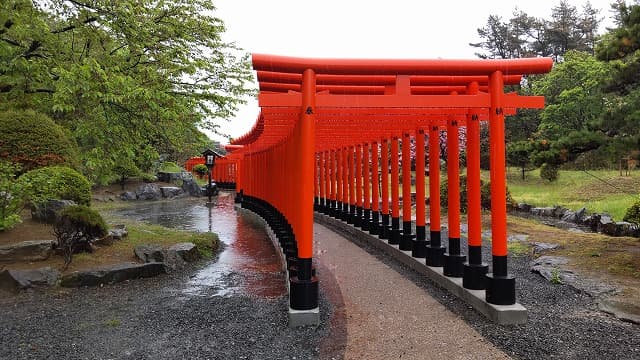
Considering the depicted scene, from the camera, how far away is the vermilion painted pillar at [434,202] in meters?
7.27

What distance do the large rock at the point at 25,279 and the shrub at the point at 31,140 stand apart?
3.86m

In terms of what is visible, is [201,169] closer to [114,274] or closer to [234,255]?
[234,255]

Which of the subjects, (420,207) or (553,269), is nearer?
(553,269)

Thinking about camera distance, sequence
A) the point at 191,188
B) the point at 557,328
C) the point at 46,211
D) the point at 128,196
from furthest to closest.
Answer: the point at 191,188 < the point at 128,196 < the point at 46,211 < the point at 557,328

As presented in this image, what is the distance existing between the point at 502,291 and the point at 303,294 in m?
2.40

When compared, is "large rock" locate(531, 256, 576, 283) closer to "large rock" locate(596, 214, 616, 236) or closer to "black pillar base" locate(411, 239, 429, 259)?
"black pillar base" locate(411, 239, 429, 259)

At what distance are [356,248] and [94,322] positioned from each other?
19.8ft

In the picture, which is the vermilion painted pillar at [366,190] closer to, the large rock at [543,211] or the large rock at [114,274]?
the large rock at [114,274]

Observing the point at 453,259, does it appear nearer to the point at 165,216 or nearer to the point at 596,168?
the point at 165,216

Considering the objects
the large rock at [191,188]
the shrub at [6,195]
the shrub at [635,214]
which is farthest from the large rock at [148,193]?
the shrub at [635,214]

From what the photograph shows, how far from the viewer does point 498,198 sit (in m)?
5.33

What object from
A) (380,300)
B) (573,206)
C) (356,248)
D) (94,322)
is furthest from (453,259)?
(573,206)

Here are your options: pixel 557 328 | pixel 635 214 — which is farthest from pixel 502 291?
pixel 635 214

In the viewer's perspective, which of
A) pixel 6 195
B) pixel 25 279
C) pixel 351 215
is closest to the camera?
pixel 25 279
